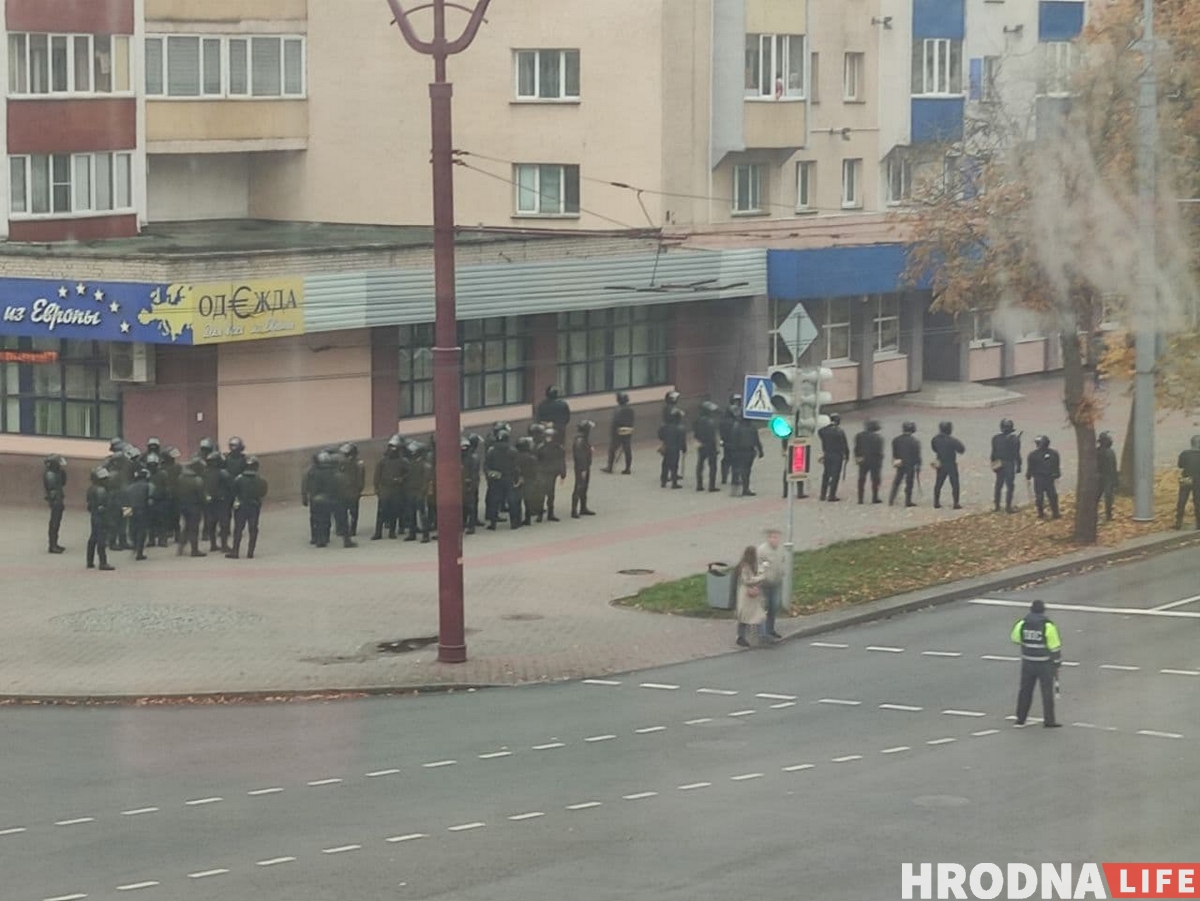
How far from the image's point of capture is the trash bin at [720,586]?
88.7 feet

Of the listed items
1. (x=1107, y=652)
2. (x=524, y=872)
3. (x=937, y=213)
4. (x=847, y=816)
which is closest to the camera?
(x=524, y=872)

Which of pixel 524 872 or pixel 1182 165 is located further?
pixel 1182 165

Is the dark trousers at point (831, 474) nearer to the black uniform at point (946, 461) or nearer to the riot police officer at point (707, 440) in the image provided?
the black uniform at point (946, 461)

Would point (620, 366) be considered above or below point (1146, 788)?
above

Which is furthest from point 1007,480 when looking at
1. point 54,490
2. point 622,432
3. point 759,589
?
point 54,490

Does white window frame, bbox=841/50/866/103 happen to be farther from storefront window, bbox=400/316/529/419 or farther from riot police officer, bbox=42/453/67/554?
riot police officer, bbox=42/453/67/554

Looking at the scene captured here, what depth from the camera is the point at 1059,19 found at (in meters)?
57.6

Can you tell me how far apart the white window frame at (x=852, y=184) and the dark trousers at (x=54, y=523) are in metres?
24.4

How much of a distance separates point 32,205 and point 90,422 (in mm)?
7094

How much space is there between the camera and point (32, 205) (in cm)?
4188

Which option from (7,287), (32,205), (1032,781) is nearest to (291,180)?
(32,205)

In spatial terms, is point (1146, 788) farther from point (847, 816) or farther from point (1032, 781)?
point (847, 816)

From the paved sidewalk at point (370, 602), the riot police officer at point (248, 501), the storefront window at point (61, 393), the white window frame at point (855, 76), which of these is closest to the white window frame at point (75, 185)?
the storefront window at point (61, 393)

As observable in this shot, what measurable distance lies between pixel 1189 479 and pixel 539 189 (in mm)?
17167
